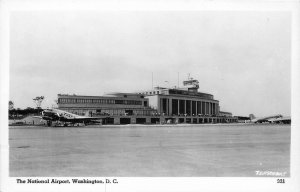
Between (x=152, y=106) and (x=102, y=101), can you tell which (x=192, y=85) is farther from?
(x=102, y=101)

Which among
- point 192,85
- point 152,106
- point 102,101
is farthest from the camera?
point 192,85

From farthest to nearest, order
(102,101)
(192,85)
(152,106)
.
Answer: (192,85) < (152,106) < (102,101)

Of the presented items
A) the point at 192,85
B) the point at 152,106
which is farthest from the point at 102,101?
the point at 192,85

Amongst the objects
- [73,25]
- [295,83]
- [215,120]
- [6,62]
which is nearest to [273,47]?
[295,83]

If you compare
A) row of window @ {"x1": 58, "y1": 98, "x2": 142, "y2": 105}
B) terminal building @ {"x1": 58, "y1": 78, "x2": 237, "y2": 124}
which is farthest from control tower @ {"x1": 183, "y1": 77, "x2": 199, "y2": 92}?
row of window @ {"x1": 58, "y1": 98, "x2": 142, "y2": 105}

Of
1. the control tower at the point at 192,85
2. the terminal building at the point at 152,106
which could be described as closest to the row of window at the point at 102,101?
the terminal building at the point at 152,106

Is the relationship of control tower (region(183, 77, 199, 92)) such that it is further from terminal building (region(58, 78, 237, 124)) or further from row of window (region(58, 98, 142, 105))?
row of window (region(58, 98, 142, 105))

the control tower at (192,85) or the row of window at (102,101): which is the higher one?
the control tower at (192,85)

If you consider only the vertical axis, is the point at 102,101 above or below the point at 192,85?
below

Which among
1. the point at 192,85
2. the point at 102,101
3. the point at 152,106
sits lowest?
the point at 152,106

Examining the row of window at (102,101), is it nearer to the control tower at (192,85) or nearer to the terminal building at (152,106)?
the terminal building at (152,106)
